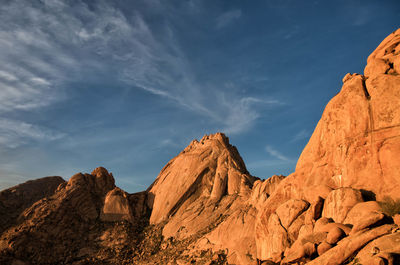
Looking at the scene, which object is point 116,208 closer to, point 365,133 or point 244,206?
point 244,206

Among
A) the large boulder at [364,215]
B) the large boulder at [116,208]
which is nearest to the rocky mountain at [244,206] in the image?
the large boulder at [364,215]

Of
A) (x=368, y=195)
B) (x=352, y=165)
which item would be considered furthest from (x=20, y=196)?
(x=368, y=195)

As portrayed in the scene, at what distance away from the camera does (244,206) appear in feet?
151

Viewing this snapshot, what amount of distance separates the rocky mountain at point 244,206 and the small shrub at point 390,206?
0.23 ft

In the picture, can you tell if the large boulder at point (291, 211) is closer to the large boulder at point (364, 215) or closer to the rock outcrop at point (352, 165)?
the rock outcrop at point (352, 165)

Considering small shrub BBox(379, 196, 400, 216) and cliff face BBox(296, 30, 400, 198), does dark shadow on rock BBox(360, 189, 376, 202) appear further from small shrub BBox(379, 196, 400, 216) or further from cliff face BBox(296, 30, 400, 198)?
small shrub BBox(379, 196, 400, 216)

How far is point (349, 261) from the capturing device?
59.1ft

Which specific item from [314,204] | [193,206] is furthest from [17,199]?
[314,204]

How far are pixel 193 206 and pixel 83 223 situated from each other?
2037 cm

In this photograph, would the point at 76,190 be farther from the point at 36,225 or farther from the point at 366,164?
the point at 366,164

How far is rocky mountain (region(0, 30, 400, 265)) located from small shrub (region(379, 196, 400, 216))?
0.23ft

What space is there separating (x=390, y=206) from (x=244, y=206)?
27547 mm

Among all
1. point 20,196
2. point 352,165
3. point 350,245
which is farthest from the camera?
point 20,196

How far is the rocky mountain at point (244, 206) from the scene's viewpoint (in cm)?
2128
